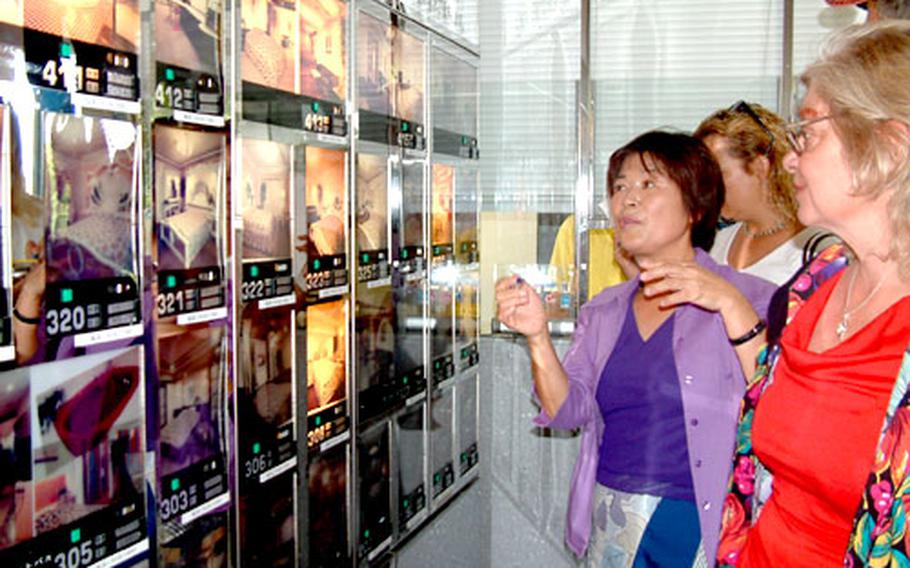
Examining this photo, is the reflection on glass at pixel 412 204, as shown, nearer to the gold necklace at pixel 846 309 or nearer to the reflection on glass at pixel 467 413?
the reflection on glass at pixel 467 413

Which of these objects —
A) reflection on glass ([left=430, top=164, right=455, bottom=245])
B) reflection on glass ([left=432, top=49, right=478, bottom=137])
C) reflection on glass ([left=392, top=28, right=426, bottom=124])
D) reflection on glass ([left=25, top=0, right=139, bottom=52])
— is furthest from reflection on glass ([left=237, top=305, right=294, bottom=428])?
reflection on glass ([left=432, top=49, right=478, bottom=137])

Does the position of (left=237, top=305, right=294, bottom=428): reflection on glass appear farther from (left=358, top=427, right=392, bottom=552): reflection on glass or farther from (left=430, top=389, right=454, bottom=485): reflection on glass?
(left=430, top=389, right=454, bottom=485): reflection on glass

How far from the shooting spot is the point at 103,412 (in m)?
1.74

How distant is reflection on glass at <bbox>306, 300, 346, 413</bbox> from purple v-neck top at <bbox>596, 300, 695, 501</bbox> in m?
0.78

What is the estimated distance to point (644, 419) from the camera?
2186 mm

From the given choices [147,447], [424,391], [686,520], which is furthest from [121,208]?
[424,391]

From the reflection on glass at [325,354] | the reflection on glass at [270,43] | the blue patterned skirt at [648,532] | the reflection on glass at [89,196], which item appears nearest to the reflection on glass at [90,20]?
the reflection on glass at [89,196]

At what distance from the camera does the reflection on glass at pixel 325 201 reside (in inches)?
97.6

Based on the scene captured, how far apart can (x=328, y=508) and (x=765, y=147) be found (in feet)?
5.49

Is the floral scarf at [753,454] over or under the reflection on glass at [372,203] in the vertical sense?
under

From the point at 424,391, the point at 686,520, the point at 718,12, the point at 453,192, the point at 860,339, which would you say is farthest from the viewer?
the point at 718,12

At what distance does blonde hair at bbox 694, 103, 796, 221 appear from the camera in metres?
2.76

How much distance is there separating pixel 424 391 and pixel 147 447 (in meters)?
1.65

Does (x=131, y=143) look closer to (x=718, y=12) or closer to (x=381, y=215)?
(x=381, y=215)
